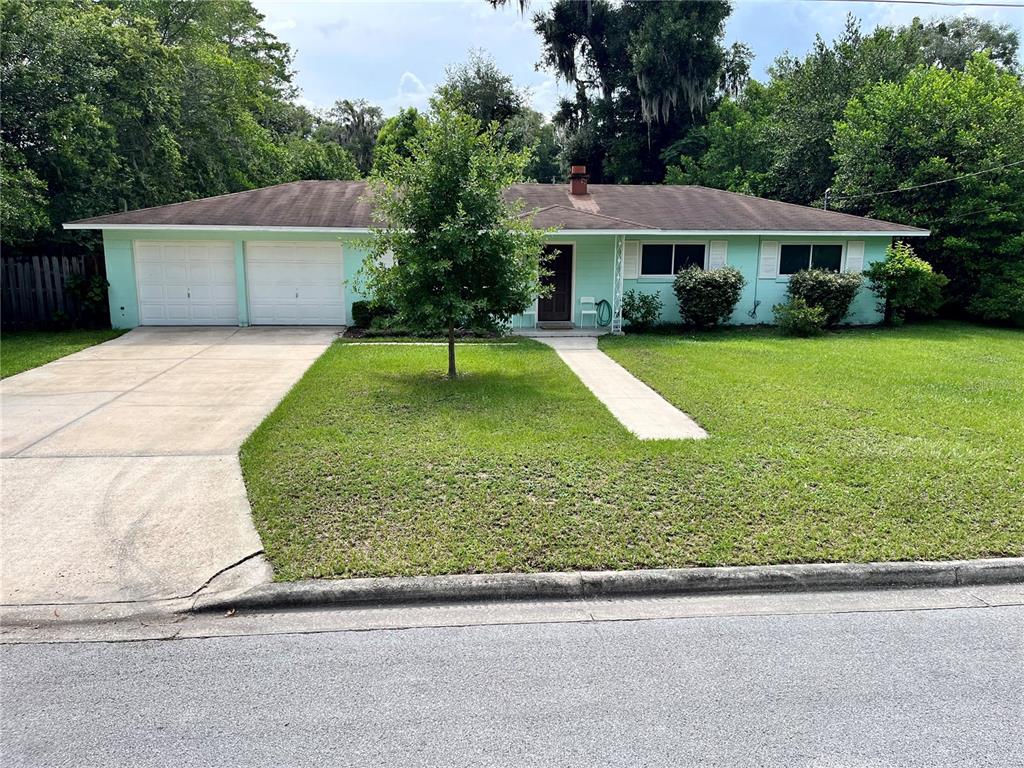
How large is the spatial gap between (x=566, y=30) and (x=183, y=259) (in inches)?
985

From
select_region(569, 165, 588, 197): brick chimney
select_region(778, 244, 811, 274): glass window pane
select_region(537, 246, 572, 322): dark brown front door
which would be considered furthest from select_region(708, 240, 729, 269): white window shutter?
select_region(569, 165, 588, 197): brick chimney

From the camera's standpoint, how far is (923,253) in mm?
20141

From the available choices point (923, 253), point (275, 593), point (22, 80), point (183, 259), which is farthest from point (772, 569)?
point (923, 253)

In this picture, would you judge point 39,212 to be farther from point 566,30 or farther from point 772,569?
point 566,30

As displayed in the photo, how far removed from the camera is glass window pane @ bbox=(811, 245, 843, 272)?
1728 centimetres

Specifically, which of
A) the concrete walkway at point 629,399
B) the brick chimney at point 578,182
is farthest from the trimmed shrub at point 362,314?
the brick chimney at point 578,182

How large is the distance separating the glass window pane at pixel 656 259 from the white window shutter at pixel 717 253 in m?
0.98

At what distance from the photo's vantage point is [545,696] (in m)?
3.25

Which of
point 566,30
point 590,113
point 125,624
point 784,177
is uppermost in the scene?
point 566,30

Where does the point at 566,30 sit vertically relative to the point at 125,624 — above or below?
above

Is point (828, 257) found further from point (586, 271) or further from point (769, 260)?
point (586, 271)

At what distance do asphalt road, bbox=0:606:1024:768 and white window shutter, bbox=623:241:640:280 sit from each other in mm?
13256

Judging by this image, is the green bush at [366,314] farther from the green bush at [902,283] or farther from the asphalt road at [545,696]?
the asphalt road at [545,696]

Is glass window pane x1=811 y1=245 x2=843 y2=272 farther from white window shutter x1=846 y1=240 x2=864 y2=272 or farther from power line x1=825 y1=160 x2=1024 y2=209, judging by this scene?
power line x1=825 y1=160 x2=1024 y2=209
